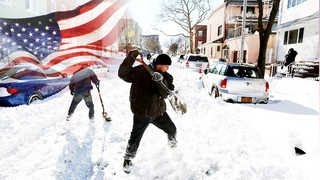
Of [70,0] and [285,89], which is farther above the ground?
[70,0]

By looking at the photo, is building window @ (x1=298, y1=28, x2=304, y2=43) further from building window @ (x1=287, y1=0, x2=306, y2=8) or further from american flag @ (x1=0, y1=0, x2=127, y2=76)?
american flag @ (x1=0, y1=0, x2=127, y2=76)

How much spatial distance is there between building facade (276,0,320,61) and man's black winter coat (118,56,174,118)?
17.9 meters

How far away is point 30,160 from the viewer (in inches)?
187

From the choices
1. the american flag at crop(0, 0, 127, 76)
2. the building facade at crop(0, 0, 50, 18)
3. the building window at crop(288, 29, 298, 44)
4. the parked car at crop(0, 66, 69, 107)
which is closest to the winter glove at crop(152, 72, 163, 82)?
the american flag at crop(0, 0, 127, 76)

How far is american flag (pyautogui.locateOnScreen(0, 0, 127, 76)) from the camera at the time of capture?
9.66 meters

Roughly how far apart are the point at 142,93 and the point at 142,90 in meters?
0.04

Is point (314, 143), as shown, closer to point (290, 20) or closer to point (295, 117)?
point (295, 117)

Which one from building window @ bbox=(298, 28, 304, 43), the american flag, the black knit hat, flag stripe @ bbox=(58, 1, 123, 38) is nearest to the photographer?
the black knit hat

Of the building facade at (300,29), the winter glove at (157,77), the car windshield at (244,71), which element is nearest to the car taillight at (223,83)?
the car windshield at (244,71)

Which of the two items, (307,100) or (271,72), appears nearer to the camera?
(307,100)

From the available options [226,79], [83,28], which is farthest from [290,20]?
[83,28]

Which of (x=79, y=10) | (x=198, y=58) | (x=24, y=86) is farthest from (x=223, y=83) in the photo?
(x=198, y=58)

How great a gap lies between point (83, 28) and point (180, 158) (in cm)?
634

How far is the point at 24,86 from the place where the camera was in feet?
28.9
